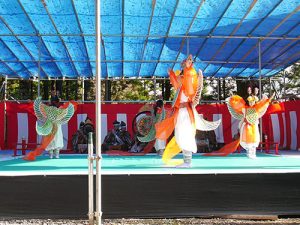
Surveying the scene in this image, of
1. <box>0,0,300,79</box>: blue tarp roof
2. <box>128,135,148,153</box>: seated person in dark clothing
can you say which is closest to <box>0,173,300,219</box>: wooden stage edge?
<box>0,0,300,79</box>: blue tarp roof

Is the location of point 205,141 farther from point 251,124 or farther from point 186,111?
point 186,111

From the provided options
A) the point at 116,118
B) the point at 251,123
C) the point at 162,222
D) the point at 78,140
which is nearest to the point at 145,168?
the point at 162,222

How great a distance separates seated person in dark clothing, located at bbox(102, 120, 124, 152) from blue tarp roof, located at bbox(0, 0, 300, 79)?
2.42 m

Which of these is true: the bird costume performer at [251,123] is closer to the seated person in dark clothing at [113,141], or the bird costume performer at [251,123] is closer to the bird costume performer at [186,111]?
the bird costume performer at [186,111]

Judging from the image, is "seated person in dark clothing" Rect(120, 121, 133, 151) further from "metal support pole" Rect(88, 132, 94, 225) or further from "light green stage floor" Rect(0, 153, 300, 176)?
"metal support pole" Rect(88, 132, 94, 225)

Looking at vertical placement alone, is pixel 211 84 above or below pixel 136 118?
above

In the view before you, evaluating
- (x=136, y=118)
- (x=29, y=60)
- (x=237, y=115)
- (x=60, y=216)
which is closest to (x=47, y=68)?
(x=29, y=60)

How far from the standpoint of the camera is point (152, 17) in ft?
29.0

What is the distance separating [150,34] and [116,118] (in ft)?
8.99

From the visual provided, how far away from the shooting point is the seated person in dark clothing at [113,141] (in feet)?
35.4

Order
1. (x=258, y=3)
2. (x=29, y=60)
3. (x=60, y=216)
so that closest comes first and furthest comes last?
(x=60, y=216) → (x=258, y=3) → (x=29, y=60)

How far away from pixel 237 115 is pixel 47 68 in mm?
7300

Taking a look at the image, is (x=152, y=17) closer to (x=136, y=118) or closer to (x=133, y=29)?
(x=133, y=29)

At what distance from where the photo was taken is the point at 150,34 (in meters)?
10.0
